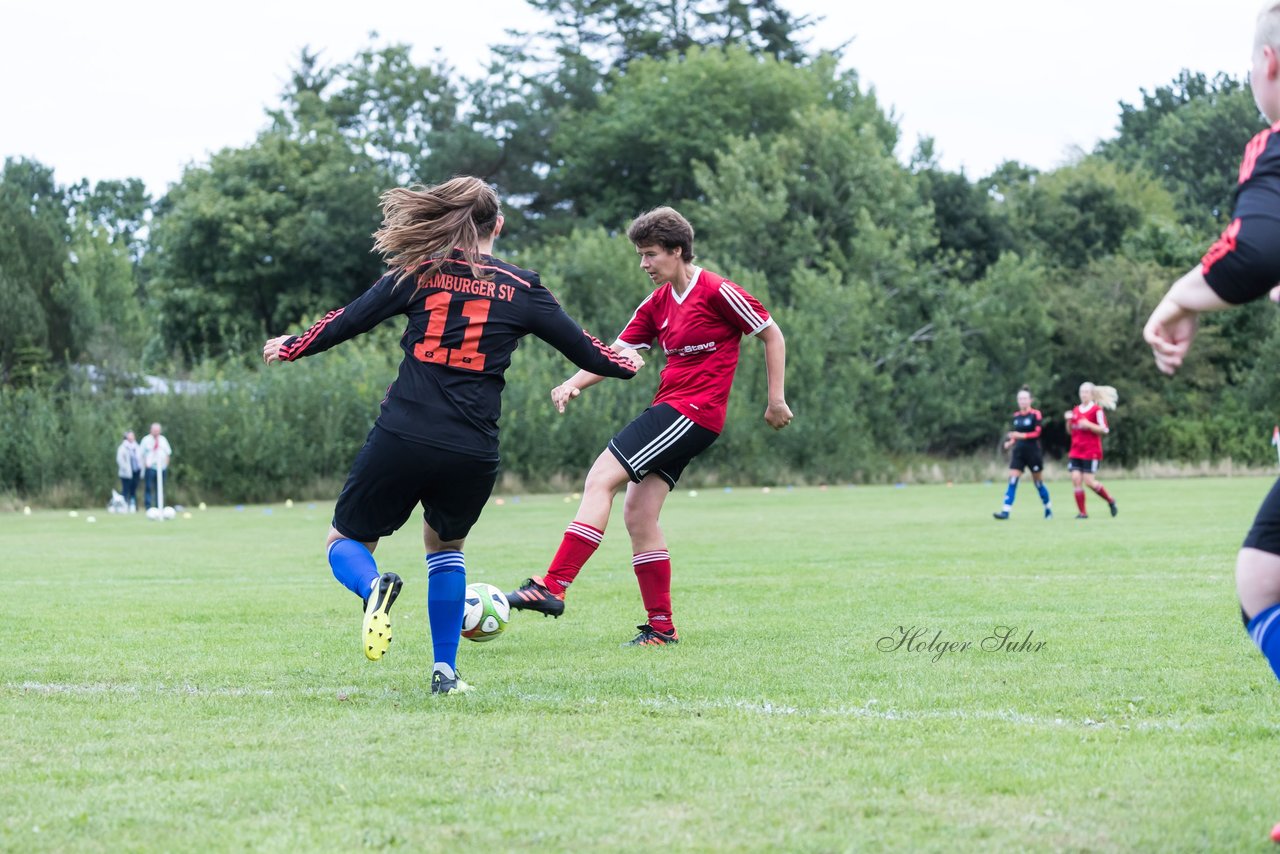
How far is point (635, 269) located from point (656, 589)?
34036mm

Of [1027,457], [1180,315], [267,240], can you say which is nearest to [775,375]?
[1180,315]

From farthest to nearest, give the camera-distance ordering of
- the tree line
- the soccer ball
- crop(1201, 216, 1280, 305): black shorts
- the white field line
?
the tree line
the soccer ball
the white field line
crop(1201, 216, 1280, 305): black shorts

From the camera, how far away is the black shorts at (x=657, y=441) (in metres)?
7.64

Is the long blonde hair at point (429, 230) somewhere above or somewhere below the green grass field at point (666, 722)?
above

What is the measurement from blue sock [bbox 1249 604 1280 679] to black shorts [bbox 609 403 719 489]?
4186 mm

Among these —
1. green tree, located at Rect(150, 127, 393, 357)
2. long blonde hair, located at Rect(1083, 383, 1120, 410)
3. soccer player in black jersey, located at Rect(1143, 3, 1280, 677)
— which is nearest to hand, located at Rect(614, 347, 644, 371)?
soccer player in black jersey, located at Rect(1143, 3, 1280, 677)

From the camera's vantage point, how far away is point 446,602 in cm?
601

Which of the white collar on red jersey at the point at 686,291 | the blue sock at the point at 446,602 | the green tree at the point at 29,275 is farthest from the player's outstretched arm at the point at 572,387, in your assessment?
the green tree at the point at 29,275

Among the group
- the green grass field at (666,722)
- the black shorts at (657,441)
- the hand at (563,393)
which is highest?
the hand at (563,393)

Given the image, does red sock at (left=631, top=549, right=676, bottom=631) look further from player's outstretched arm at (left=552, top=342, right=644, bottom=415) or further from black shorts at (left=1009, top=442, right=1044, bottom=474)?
black shorts at (left=1009, top=442, right=1044, bottom=474)

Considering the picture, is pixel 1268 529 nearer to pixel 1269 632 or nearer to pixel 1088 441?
pixel 1269 632

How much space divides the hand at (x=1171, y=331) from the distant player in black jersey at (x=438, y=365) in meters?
2.86

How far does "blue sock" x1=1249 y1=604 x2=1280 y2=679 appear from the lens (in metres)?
3.64

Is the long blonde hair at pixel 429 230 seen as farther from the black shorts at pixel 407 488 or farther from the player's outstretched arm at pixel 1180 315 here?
the player's outstretched arm at pixel 1180 315
